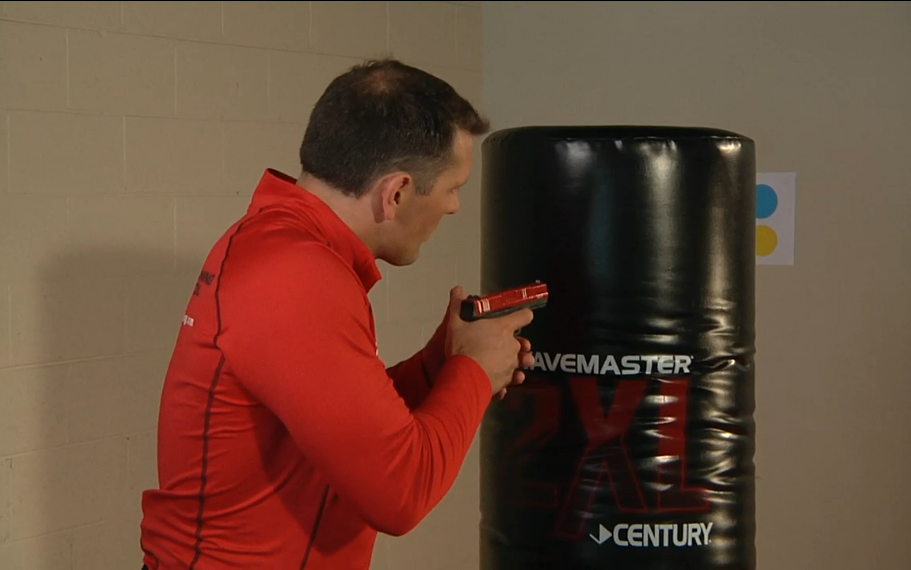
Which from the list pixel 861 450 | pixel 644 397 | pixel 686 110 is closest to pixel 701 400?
Result: pixel 644 397

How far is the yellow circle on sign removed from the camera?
117 inches

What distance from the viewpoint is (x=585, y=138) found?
1804 mm

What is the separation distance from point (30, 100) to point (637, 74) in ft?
5.91

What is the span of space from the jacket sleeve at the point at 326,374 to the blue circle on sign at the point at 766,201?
6.22 feet

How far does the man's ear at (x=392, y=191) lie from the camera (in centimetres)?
150

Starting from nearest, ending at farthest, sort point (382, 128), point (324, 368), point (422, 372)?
point (324, 368) < point (382, 128) < point (422, 372)

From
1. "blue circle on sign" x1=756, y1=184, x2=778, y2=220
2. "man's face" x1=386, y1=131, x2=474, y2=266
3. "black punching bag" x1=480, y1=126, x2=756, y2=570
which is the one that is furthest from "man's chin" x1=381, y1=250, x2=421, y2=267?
"blue circle on sign" x1=756, y1=184, x2=778, y2=220

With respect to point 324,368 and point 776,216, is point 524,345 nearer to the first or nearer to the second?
point 324,368

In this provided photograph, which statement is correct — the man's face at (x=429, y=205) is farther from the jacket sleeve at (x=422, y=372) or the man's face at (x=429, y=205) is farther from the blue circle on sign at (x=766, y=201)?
the blue circle on sign at (x=766, y=201)

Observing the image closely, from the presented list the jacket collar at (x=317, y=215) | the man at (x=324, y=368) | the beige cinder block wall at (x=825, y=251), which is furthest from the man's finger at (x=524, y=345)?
the beige cinder block wall at (x=825, y=251)

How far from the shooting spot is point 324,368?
1314 millimetres

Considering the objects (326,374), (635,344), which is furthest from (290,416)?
(635,344)

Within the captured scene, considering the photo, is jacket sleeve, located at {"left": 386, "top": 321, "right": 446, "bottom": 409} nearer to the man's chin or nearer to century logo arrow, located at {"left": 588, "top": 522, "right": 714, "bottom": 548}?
the man's chin

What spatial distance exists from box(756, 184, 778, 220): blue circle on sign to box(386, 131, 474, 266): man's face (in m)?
1.65
